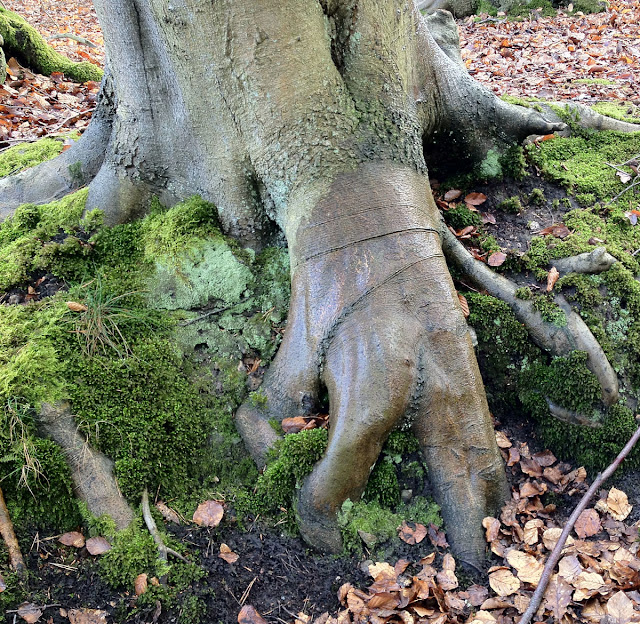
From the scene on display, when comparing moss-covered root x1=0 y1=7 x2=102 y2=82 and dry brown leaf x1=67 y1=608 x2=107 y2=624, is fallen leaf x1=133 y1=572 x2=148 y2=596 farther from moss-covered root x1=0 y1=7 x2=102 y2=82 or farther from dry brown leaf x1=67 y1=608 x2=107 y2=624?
moss-covered root x1=0 y1=7 x2=102 y2=82

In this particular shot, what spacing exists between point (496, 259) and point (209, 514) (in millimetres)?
2392

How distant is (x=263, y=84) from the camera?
3092 millimetres

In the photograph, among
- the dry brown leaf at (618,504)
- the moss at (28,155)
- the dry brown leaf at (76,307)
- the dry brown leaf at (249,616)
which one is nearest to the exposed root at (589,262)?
the dry brown leaf at (618,504)

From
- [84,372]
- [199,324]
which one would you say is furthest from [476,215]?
[84,372]

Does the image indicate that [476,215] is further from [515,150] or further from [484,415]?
[484,415]

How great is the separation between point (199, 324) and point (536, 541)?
226 centimetres

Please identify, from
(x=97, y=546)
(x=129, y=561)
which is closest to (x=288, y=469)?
(x=129, y=561)

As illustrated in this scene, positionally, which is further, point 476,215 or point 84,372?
point 476,215

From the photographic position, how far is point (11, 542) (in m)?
2.59

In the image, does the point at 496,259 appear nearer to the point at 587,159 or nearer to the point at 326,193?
the point at 326,193

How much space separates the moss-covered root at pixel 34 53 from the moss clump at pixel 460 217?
21.4 feet

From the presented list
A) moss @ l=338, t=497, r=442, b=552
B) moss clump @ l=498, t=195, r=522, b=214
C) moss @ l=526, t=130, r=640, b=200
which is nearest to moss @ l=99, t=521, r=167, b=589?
moss @ l=338, t=497, r=442, b=552

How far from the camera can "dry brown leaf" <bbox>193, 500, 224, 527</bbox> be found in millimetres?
2921

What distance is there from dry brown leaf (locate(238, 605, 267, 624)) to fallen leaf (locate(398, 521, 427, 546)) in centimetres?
80
